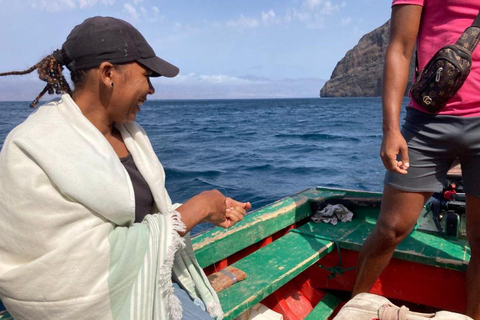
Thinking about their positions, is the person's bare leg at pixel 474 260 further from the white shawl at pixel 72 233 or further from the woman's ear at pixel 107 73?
the woman's ear at pixel 107 73

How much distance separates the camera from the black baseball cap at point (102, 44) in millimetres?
1577

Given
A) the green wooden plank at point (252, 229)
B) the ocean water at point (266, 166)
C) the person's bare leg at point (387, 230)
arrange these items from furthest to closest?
the ocean water at point (266, 166), the green wooden plank at point (252, 229), the person's bare leg at point (387, 230)

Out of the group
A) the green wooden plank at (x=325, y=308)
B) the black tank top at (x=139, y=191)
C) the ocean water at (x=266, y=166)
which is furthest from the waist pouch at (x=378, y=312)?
the ocean water at (x=266, y=166)

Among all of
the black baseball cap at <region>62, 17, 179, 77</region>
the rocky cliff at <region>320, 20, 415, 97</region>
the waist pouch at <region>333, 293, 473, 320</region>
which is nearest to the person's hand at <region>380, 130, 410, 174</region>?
the waist pouch at <region>333, 293, 473, 320</region>

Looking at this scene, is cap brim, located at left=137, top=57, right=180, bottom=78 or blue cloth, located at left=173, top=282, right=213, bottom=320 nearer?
cap brim, located at left=137, top=57, right=180, bottom=78

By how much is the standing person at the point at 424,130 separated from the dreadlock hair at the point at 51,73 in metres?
1.52

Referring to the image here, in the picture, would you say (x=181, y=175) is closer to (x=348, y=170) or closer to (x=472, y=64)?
(x=348, y=170)

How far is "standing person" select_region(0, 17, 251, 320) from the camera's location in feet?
4.28

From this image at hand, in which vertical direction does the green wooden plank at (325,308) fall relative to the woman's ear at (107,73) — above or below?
below

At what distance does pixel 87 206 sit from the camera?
1379mm

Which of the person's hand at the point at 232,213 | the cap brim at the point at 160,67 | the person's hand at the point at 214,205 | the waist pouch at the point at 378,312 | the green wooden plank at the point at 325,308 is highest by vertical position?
the cap brim at the point at 160,67

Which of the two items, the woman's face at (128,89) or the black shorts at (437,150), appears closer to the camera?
the woman's face at (128,89)

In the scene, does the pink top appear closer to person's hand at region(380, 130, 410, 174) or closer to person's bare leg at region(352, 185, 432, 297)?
person's hand at region(380, 130, 410, 174)

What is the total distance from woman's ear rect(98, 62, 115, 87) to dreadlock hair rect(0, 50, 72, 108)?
20 cm
